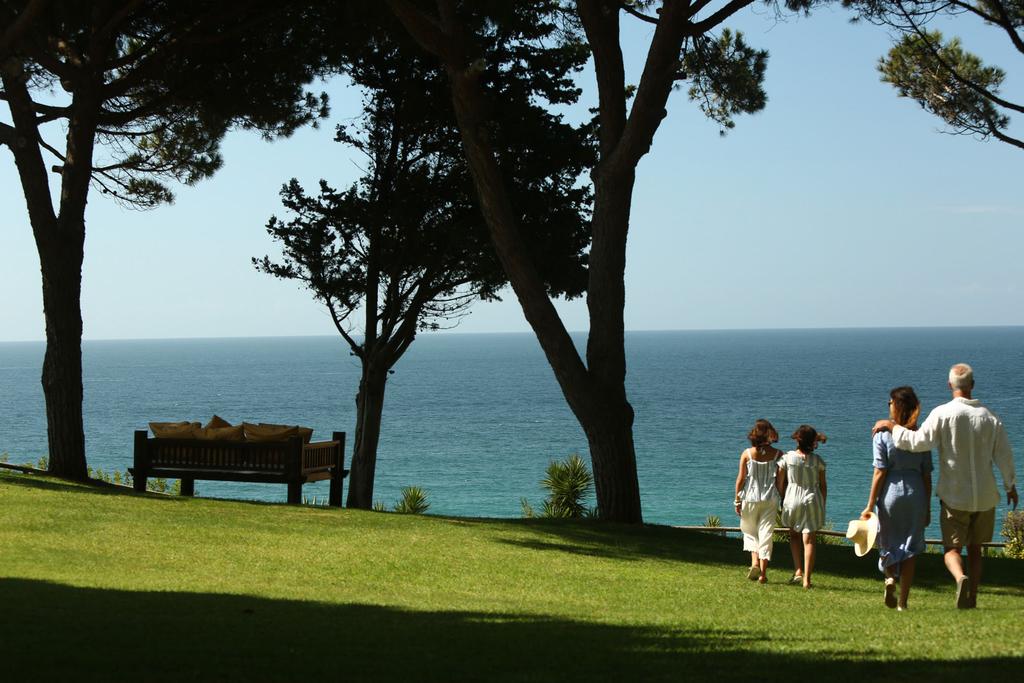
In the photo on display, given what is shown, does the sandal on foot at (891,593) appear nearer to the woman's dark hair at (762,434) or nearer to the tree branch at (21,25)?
the woman's dark hair at (762,434)

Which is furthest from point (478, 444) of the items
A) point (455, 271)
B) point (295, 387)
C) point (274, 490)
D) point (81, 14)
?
point (295, 387)

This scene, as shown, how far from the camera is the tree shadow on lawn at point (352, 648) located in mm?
5008

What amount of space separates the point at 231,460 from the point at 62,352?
2.58 meters

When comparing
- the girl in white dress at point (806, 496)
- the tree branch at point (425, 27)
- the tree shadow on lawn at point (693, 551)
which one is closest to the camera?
the girl in white dress at point (806, 496)

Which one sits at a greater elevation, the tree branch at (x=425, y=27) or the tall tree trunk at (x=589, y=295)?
the tree branch at (x=425, y=27)

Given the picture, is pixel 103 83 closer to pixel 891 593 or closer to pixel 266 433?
pixel 266 433

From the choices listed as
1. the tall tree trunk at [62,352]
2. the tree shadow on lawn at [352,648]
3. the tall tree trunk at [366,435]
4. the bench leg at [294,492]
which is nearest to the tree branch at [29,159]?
the tall tree trunk at [62,352]

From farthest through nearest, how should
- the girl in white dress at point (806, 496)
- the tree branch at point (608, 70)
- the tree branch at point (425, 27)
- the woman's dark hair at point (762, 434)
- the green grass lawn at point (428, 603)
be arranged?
the tree branch at point (608, 70), the tree branch at point (425, 27), the woman's dark hair at point (762, 434), the girl in white dress at point (806, 496), the green grass lawn at point (428, 603)

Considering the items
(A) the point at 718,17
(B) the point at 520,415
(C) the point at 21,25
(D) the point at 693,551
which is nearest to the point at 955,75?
(A) the point at 718,17

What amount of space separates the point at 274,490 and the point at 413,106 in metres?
25.7

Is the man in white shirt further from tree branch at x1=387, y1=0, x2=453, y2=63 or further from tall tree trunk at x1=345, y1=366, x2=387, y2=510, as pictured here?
tall tree trunk at x1=345, y1=366, x2=387, y2=510

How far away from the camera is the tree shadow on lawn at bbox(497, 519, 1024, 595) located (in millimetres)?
10688

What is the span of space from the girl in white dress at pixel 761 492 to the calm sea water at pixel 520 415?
82.9ft

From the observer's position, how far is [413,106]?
17.5m
